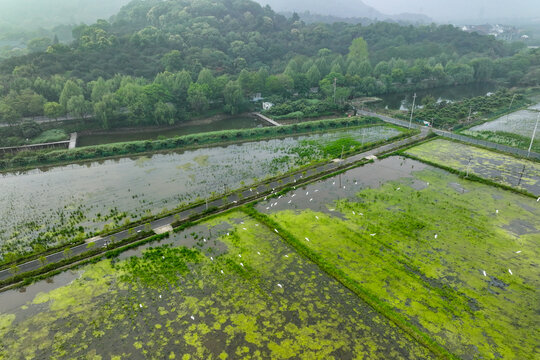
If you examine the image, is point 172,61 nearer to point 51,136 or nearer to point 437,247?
point 51,136

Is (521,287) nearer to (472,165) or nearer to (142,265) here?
(472,165)

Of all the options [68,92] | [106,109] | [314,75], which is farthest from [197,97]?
[314,75]

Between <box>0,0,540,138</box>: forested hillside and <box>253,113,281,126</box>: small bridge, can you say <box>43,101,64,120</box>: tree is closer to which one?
<box>0,0,540,138</box>: forested hillside

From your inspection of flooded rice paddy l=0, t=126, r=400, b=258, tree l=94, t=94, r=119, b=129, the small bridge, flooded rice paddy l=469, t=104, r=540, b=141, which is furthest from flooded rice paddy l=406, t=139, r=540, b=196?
tree l=94, t=94, r=119, b=129

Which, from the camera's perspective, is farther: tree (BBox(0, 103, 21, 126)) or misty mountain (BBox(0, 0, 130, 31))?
misty mountain (BBox(0, 0, 130, 31))

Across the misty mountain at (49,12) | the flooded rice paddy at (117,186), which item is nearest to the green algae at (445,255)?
the flooded rice paddy at (117,186)
